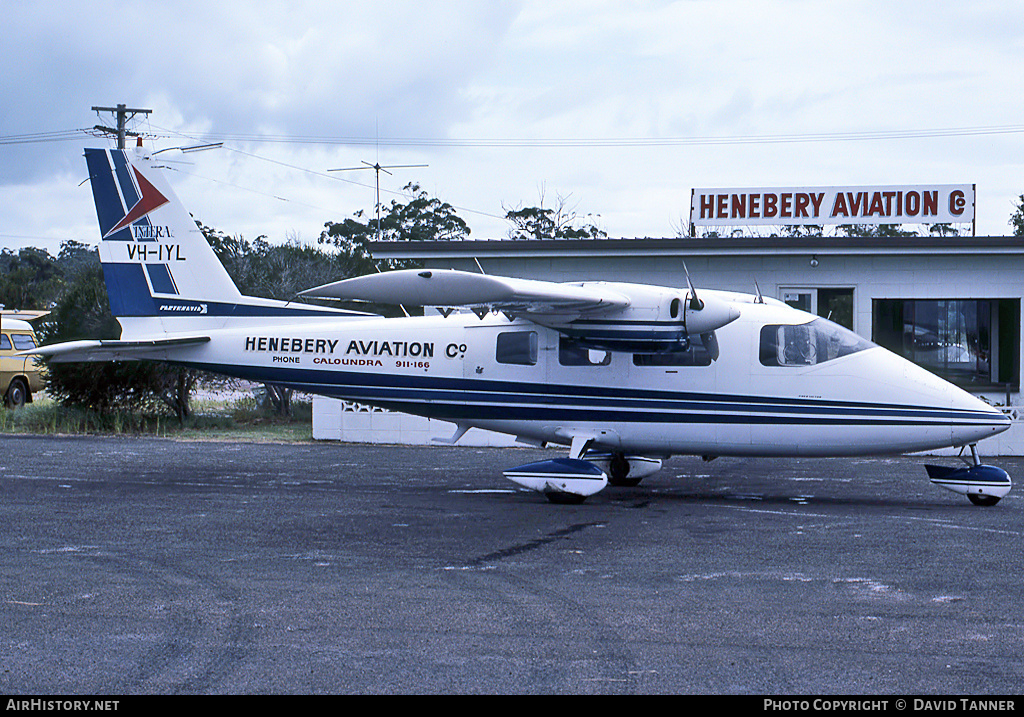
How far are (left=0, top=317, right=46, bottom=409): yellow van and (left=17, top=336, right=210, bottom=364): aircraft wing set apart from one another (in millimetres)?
13052

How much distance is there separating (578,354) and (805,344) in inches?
111

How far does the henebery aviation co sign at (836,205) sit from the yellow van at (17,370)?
17326 mm

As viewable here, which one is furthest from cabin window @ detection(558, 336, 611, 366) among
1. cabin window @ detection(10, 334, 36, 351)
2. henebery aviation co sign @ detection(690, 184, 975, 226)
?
cabin window @ detection(10, 334, 36, 351)

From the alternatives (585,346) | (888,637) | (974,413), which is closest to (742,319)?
A: (585,346)

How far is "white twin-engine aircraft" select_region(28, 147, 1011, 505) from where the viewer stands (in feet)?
37.8

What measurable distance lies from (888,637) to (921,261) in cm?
1475

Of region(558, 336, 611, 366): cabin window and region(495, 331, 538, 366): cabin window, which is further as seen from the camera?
region(495, 331, 538, 366): cabin window

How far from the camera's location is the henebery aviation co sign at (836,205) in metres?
21.5

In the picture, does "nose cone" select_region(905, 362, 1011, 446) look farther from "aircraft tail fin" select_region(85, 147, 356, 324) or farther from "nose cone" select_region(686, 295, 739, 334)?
"aircraft tail fin" select_region(85, 147, 356, 324)

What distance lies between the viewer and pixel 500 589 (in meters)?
7.42

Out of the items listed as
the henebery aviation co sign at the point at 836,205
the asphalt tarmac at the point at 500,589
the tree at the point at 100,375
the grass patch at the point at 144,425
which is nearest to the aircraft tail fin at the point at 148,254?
the asphalt tarmac at the point at 500,589

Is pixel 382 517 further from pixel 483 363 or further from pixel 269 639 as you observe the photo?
pixel 269 639

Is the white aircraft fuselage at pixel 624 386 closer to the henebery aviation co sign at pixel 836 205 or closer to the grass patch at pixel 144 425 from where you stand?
the grass patch at pixel 144 425

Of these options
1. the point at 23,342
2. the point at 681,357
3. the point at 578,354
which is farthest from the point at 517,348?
the point at 23,342
